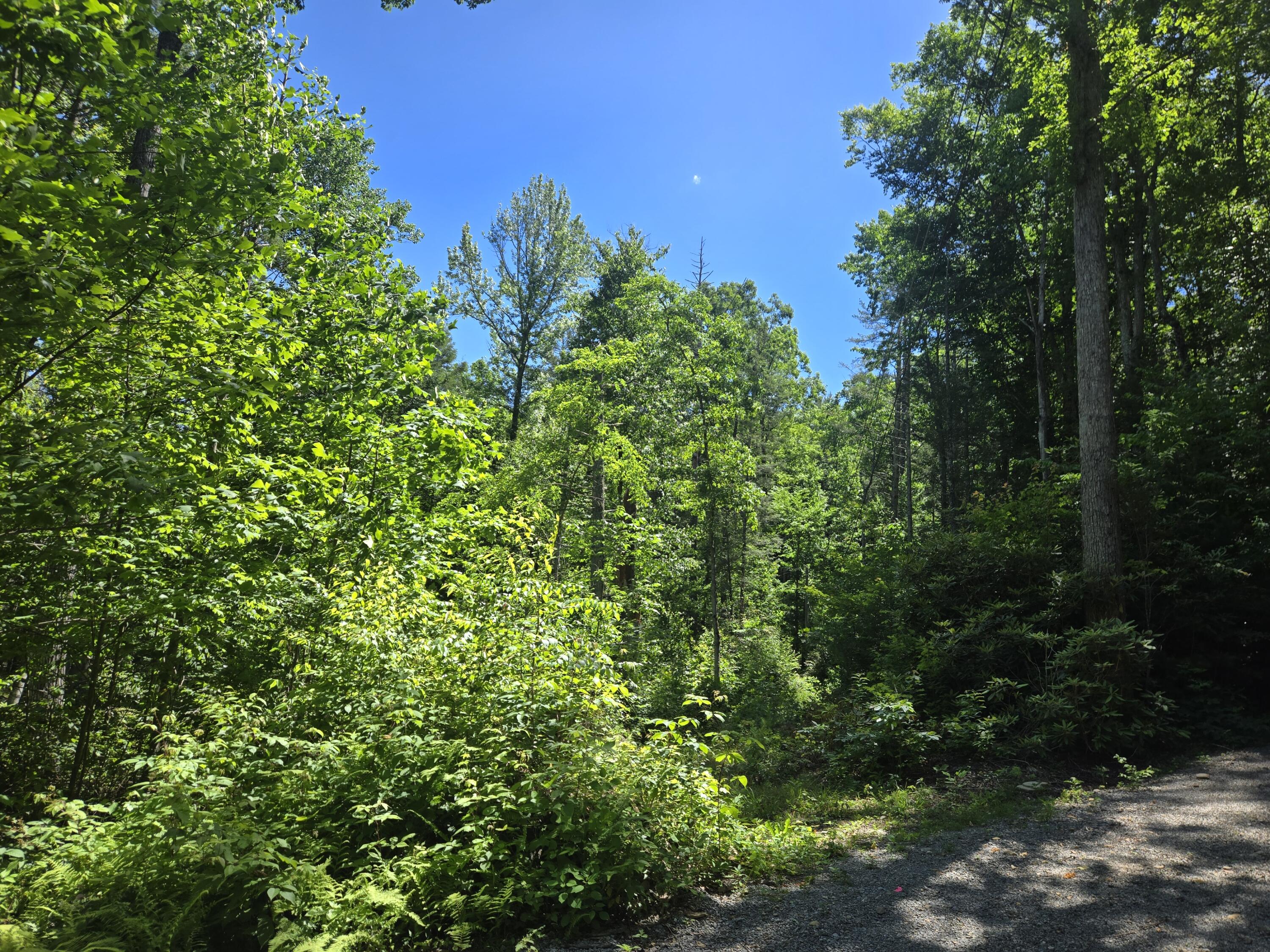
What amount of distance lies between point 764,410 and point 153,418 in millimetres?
25485

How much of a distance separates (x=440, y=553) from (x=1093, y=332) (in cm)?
918

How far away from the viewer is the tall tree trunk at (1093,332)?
→ 27.0 feet

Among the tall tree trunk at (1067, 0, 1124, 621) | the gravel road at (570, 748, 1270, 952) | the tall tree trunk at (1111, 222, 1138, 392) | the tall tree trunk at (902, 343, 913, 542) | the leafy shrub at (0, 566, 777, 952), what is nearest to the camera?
the leafy shrub at (0, 566, 777, 952)

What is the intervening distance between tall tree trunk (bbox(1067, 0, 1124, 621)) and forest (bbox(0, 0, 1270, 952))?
0.06m

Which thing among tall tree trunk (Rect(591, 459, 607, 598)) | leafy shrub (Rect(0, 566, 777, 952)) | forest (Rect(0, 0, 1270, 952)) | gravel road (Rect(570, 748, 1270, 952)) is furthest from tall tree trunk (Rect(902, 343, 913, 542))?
leafy shrub (Rect(0, 566, 777, 952))

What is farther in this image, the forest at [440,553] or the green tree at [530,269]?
the green tree at [530,269]

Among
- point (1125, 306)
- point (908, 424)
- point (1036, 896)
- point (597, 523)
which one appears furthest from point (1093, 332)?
point (908, 424)

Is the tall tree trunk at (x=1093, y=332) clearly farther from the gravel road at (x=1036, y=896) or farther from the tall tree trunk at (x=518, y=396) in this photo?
the tall tree trunk at (x=518, y=396)

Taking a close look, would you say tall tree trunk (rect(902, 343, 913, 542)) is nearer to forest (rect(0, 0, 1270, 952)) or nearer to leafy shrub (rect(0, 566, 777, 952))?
forest (rect(0, 0, 1270, 952))

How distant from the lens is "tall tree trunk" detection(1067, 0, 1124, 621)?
8227 millimetres

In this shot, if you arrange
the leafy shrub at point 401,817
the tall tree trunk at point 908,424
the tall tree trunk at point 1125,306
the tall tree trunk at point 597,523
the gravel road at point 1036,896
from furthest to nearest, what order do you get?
the tall tree trunk at point 908,424 < the tall tree trunk at point 597,523 < the tall tree trunk at point 1125,306 < the gravel road at point 1036,896 < the leafy shrub at point 401,817

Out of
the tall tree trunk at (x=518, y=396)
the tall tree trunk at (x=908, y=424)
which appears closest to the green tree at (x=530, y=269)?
the tall tree trunk at (x=518, y=396)

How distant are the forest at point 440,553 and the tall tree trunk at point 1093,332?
6 cm

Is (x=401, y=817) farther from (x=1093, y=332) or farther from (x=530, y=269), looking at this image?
(x=530, y=269)
